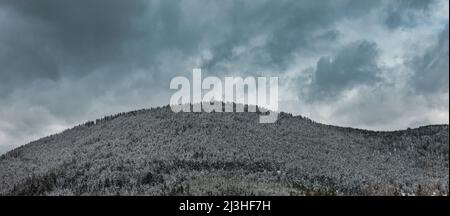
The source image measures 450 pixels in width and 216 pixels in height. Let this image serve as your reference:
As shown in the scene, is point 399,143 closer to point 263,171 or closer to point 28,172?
point 263,171

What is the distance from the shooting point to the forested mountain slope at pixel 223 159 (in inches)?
1496

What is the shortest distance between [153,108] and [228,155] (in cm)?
2779

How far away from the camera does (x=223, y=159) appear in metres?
47.7

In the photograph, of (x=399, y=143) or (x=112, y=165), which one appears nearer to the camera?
(x=112, y=165)

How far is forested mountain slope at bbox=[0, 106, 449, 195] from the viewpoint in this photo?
3800cm

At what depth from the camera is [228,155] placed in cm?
4934
